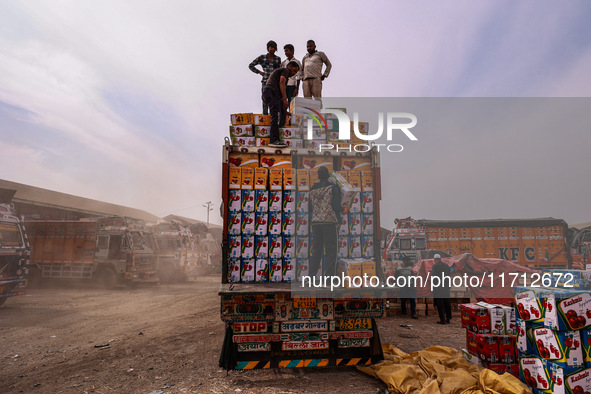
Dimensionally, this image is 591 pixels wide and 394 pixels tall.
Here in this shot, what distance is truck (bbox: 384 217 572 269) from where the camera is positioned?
59.7 ft

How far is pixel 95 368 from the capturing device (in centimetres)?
605

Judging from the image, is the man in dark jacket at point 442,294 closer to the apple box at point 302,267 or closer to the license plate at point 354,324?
the license plate at point 354,324

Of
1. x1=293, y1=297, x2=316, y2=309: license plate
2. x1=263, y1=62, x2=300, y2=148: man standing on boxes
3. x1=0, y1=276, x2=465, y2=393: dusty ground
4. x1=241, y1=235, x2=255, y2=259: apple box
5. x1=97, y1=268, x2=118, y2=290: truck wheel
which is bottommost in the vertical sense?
x1=0, y1=276, x2=465, y2=393: dusty ground

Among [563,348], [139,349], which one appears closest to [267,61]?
[139,349]

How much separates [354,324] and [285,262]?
137 cm

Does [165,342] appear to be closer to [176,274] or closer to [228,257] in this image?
[228,257]

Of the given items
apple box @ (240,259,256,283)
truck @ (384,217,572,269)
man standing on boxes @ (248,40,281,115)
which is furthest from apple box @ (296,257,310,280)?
truck @ (384,217,572,269)

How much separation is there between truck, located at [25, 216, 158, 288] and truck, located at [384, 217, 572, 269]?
516 inches

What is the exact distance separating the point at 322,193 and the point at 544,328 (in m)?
3.18

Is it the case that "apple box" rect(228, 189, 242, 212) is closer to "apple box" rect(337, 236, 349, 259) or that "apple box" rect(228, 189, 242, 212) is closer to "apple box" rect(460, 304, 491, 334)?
"apple box" rect(337, 236, 349, 259)

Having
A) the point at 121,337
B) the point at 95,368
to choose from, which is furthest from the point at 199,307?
the point at 95,368

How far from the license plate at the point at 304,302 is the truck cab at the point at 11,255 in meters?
11.5

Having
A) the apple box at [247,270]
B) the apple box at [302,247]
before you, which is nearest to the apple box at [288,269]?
the apple box at [302,247]

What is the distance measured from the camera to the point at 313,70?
8.33 meters
